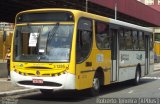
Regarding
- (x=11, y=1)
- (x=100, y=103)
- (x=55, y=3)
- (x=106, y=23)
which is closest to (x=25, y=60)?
(x=100, y=103)

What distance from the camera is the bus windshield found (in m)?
14.6

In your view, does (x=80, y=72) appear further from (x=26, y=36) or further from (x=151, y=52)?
(x=151, y=52)

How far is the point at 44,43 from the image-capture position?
1482 centimetres

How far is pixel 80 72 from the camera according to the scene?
48.8ft

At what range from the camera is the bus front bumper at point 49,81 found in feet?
47.2

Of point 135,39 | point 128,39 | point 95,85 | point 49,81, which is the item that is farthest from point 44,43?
point 135,39

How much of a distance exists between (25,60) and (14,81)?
80 cm

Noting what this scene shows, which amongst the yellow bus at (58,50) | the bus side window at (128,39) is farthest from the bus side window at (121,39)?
the yellow bus at (58,50)

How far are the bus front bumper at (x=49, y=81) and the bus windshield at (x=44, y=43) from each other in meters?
0.55

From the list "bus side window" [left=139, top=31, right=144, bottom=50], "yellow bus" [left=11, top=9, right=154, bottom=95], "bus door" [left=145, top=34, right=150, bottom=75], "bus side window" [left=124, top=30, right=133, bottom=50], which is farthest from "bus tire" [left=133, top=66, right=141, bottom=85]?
"yellow bus" [left=11, top=9, right=154, bottom=95]

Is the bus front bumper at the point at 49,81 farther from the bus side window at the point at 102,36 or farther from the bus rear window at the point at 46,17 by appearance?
the bus side window at the point at 102,36

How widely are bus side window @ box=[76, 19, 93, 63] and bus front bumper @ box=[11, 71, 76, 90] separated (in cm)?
71

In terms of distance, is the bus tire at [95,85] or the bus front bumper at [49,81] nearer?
the bus front bumper at [49,81]

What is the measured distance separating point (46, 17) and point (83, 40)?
56.5 inches
